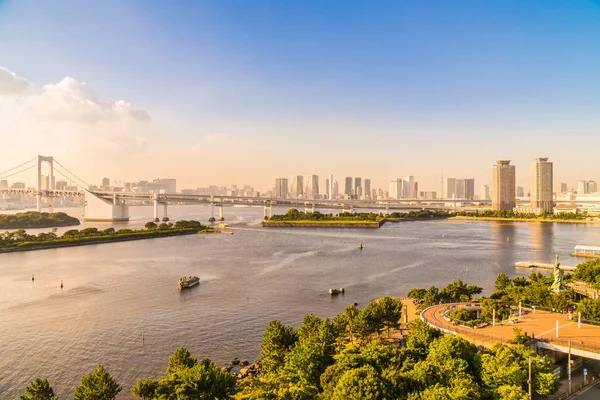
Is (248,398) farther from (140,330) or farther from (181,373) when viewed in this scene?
(140,330)

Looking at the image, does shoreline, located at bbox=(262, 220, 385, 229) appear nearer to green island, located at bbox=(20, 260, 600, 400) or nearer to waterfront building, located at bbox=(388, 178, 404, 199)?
green island, located at bbox=(20, 260, 600, 400)

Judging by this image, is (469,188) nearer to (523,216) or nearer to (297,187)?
(297,187)

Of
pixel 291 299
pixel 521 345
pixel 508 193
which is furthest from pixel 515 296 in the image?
pixel 508 193

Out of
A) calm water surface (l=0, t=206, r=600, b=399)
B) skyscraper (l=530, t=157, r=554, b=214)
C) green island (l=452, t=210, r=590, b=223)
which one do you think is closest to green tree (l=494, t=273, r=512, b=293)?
calm water surface (l=0, t=206, r=600, b=399)

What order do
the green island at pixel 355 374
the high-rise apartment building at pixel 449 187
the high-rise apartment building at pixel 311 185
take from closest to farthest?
the green island at pixel 355 374
the high-rise apartment building at pixel 311 185
the high-rise apartment building at pixel 449 187

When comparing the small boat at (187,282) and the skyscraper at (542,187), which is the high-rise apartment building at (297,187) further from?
the small boat at (187,282)

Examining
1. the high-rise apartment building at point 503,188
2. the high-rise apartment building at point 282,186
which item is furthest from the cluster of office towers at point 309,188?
the high-rise apartment building at point 503,188

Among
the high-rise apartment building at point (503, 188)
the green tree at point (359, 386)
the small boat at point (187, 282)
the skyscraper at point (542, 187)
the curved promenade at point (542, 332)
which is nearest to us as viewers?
the green tree at point (359, 386)
